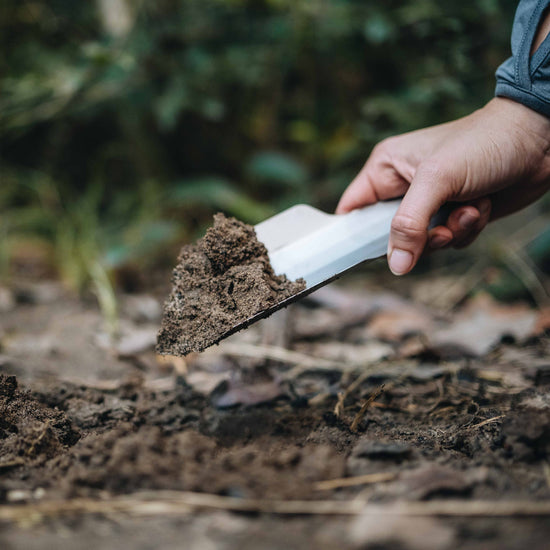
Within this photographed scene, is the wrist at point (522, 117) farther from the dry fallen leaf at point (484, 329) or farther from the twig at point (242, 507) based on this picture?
the twig at point (242, 507)

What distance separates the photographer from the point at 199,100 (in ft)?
9.79

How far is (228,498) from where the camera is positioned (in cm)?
87

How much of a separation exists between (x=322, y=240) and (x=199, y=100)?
1900mm

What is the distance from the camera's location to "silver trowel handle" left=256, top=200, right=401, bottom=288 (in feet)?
4.61

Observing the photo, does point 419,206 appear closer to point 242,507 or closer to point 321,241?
point 321,241

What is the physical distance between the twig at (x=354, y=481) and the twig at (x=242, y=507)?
0.05m

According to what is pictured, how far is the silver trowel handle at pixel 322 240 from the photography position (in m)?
1.41

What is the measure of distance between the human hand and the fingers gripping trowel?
77 millimetres

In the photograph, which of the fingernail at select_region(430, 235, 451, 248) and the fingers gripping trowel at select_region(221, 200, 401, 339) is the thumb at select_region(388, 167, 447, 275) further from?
the fingernail at select_region(430, 235, 451, 248)


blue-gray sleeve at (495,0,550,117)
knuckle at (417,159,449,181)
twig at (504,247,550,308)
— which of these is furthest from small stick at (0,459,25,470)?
twig at (504,247,550,308)

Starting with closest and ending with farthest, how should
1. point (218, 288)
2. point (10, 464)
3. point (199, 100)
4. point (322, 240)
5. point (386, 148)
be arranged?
point (10, 464), point (218, 288), point (322, 240), point (386, 148), point (199, 100)

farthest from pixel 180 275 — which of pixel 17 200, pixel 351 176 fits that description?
pixel 17 200

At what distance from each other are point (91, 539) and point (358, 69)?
10.9 feet

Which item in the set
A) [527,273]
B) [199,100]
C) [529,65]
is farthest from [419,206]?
[199,100]
